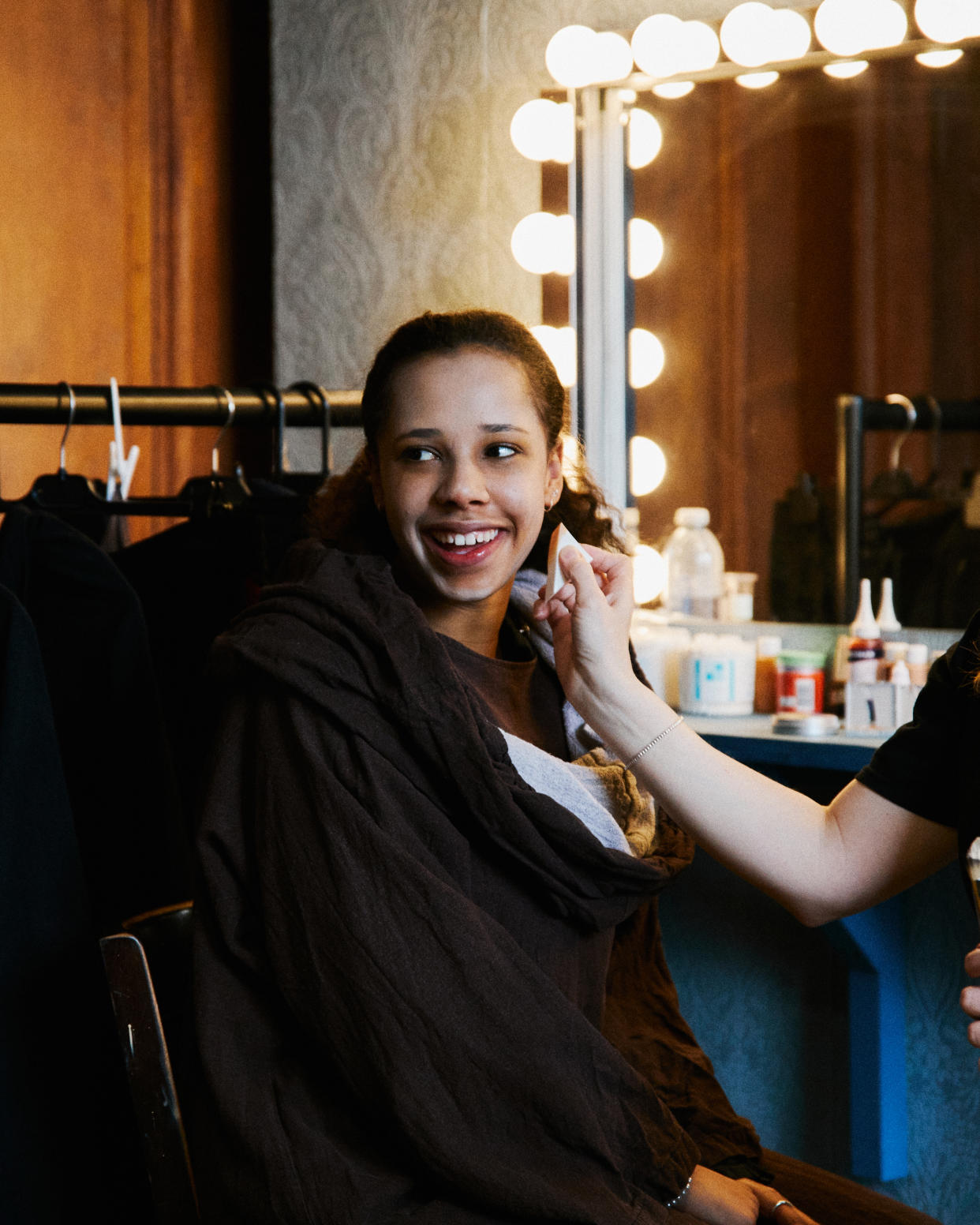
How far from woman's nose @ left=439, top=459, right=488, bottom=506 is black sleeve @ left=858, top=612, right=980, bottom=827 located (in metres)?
0.39

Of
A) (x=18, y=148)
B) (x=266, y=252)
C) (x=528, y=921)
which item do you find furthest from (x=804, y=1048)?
(x=18, y=148)

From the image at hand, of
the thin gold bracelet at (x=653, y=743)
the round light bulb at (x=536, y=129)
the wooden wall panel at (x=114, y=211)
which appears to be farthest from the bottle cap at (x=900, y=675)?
the wooden wall panel at (x=114, y=211)

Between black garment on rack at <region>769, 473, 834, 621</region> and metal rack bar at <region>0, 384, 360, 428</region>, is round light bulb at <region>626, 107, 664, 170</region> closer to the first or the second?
black garment on rack at <region>769, 473, 834, 621</region>

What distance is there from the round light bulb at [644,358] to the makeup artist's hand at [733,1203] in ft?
3.81

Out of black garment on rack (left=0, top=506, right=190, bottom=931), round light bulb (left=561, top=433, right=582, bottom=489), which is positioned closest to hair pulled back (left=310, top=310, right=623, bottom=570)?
round light bulb (left=561, top=433, right=582, bottom=489)

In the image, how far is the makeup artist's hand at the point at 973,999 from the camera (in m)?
0.85

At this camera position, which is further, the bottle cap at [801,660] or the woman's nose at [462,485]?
the bottle cap at [801,660]

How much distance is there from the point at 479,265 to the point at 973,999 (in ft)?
4.71

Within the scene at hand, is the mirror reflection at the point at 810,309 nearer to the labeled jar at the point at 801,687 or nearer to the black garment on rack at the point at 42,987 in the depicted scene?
the labeled jar at the point at 801,687

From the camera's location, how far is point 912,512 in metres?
1.70

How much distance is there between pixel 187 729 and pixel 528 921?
0.48m

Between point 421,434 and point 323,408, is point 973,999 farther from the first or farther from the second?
point 323,408

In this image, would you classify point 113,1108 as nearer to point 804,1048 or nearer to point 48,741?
point 48,741

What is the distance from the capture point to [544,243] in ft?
6.42
